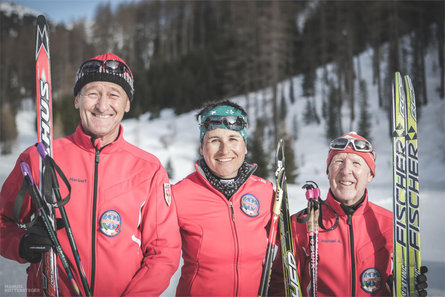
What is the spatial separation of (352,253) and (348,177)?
572 millimetres

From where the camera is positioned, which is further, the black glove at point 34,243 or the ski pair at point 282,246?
the ski pair at point 282,246

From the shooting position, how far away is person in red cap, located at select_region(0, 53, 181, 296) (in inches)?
80.1

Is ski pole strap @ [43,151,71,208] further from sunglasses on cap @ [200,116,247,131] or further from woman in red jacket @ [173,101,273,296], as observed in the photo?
sunglasses on cap @ [200,116,247,131]

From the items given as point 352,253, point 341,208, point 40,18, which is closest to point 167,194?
point 341,208

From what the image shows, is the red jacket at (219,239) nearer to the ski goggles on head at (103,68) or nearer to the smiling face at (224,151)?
the smiling face at (224,151)

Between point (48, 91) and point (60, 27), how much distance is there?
128 feet

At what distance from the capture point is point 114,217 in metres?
2.07

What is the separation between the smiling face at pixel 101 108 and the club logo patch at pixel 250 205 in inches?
42.9

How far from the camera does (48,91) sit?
2.38 meters

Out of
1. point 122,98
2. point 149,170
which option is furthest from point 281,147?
point 122,98

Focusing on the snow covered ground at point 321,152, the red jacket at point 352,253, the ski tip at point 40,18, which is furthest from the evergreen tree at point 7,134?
the red jacket at point 352,253

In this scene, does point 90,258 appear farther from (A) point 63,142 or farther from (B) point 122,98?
(B) point 122,98

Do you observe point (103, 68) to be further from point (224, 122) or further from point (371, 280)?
point (371, 280)

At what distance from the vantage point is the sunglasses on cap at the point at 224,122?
2.59 meters
